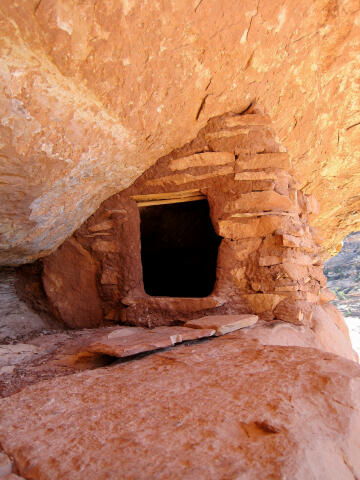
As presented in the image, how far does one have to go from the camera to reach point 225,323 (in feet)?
6.24

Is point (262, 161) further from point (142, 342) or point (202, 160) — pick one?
point (142, 342)

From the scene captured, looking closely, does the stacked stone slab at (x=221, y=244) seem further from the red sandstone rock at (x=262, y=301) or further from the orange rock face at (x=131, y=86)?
the orange rock face at (x=131, y=86)

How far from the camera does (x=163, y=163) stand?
2.63 m

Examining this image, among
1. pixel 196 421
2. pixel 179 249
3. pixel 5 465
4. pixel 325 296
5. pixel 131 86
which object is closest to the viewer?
pixel 5 465

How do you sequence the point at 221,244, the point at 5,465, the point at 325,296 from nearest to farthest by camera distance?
the point at 5,465 < the point at 221,244 < the point at 325,296

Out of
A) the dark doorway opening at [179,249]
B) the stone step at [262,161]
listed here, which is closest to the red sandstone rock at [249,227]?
the stone step at [262,161]

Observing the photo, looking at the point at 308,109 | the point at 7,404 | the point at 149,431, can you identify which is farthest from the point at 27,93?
the point at 308,109

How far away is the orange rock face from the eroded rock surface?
1082 mm

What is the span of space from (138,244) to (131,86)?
123 centimetres

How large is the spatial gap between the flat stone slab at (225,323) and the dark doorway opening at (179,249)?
260cm

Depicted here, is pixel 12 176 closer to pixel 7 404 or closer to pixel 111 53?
pixel 111 53

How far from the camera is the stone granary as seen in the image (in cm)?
92

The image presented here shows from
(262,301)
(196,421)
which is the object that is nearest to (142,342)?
(196,421)

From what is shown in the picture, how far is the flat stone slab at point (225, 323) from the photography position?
1870 mm
